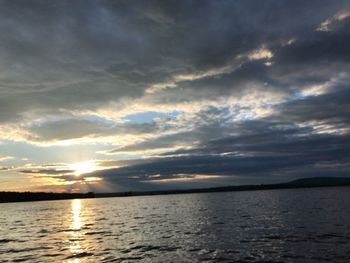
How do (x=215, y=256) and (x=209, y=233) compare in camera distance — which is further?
(x=209, y=233)

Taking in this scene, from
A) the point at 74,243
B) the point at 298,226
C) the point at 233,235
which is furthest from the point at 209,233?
the point at 74,243

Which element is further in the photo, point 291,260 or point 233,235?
point 233,235

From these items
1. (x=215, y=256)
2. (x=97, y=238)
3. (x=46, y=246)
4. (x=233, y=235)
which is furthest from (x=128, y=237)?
(x=215, y=256)

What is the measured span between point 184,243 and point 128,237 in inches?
431

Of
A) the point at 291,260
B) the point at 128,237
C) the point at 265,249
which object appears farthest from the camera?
the point at 128,237

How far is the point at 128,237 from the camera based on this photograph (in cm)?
5100

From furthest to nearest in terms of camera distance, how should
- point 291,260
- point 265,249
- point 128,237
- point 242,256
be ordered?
point 128,237
point 265,249
point 242,256
point 291,260

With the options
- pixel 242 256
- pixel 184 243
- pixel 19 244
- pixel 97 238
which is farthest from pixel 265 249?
pixel 19 244

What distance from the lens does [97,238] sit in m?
51.5

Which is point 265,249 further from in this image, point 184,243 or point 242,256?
point 184,243

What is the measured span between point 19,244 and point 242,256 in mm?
31400

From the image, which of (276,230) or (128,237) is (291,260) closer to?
(276,230)

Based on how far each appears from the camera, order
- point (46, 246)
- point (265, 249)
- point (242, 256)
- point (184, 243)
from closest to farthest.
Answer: point (242, 256) < point (265, 249) < point (184, 243) < point (46, 246)

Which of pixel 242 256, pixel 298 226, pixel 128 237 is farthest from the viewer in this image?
pixel 298 226
